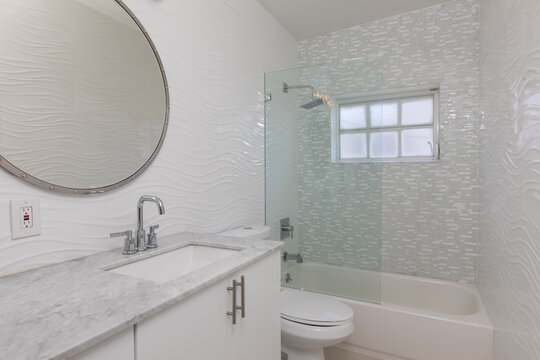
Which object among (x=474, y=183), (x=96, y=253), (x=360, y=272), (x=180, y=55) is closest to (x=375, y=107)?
(x=474, y=183)

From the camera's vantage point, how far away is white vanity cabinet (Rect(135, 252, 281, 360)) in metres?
0.69

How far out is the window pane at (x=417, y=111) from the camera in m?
2.42

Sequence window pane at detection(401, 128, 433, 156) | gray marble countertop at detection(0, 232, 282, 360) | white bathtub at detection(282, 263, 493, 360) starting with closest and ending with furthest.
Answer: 1. gray marble countertop at detection(0, 232, 282, 360)
2. white bathtub at detection(282, 263, 493, 360)
3. window pane at detection(401, 128, 433, 156)

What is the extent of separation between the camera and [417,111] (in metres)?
2.47

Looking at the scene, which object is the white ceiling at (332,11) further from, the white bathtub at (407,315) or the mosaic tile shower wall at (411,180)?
the white bathtub at (407,315)

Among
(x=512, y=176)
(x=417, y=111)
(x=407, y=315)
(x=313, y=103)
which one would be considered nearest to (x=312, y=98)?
(x=313, y=103)

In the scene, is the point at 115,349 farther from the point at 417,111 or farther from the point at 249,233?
the point at 417,111

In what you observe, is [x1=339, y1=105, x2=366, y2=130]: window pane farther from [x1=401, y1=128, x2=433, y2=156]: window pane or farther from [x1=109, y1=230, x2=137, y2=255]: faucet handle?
[x1=109, y1=230, x2=137, y2=255]: faucet handle

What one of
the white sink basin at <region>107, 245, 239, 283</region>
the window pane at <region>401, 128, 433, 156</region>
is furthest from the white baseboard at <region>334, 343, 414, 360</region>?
the window pane at <region>401, 128, 433, 156</region>

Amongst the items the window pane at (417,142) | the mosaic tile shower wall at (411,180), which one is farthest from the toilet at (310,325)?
the window pane at (417,142)

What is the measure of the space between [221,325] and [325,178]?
1.58 meters

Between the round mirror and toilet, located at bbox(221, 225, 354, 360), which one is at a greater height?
the round mirror

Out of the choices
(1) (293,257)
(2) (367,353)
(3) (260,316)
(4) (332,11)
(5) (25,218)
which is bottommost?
(2) (367,353)

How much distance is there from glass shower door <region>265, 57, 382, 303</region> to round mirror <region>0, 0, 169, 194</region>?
1.19 meters
